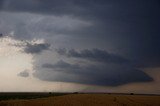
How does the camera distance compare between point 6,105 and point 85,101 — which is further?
point 85,101

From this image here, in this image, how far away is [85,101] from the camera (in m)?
45.6

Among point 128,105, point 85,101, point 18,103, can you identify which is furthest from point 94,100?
point 18,103

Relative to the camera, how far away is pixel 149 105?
157ft

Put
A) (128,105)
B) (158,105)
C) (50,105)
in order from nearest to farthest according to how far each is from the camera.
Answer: (50,105) → (128,105) → (158,105)

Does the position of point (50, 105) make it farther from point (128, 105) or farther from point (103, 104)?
point (128, 105)

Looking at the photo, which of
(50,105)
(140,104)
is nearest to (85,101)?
(50,105)

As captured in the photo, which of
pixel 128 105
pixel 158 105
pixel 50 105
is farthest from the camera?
pixel 158 105

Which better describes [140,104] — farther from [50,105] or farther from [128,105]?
[50,105]

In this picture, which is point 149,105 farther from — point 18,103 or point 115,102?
point 18,103

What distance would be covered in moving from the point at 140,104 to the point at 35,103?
15.8 m

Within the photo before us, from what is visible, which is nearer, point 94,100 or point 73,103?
point 73,103

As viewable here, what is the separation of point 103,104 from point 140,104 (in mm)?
6879

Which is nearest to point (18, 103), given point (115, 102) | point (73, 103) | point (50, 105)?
point (50, 105)

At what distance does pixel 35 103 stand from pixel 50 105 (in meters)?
2.48
